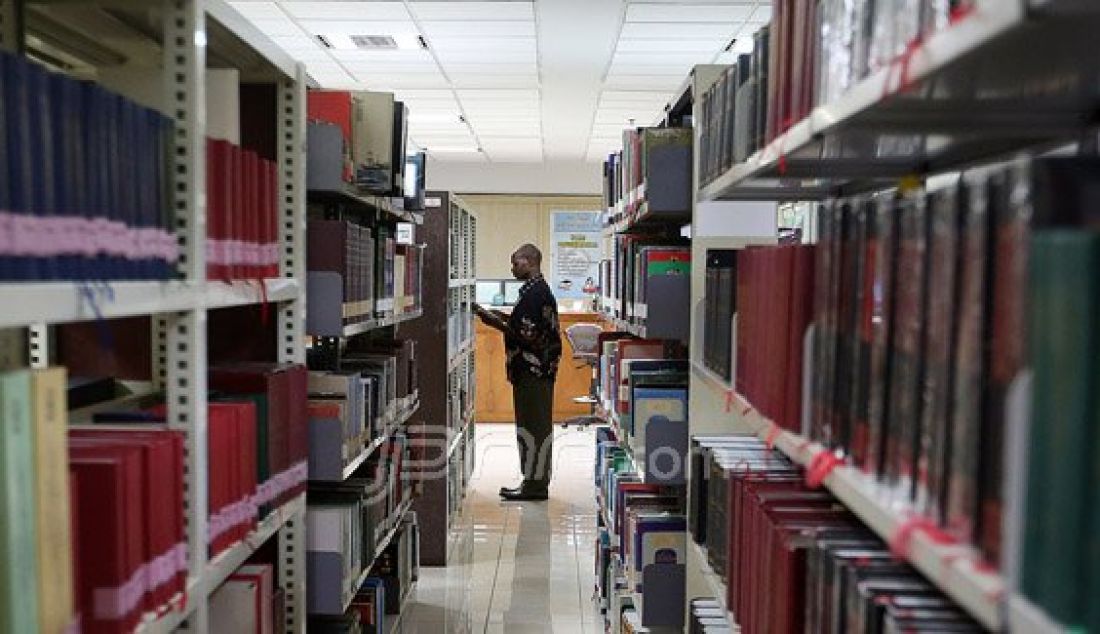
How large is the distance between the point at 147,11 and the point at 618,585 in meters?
2.78

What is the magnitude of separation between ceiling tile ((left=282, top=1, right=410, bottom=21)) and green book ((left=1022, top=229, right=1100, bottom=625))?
4.88 m

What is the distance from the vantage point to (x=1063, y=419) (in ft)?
2.42

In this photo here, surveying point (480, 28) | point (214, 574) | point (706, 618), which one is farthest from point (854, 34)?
point (480, 28)

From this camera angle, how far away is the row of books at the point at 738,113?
1851 millimetres

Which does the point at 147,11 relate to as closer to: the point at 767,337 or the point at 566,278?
the point at 767,337

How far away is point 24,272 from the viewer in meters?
1.19

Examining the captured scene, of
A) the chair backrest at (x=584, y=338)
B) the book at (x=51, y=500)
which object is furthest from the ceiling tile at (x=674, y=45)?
the book at (x=51, y=500)

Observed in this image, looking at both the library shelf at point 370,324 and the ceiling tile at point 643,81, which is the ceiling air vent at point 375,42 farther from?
the library shelf at point 370,324

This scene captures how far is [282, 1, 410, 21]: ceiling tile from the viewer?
523cm

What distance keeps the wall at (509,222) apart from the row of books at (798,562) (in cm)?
1004

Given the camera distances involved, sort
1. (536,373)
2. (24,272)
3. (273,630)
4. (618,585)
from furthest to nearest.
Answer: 1. (536,373)
2. (618,585)
3. (273,630)
4. (24,272)

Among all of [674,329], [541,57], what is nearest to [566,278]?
[541,57]

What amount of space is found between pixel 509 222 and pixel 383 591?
9001 millimetres

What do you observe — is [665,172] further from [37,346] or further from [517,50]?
[517,50]
